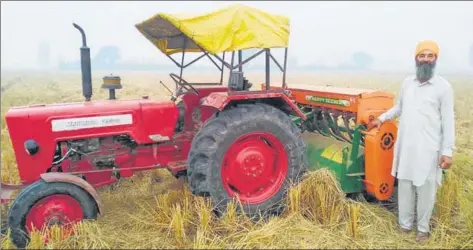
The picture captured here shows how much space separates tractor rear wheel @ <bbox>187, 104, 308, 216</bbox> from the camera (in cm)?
432

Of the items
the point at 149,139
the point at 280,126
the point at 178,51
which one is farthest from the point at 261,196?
the point at 178,51

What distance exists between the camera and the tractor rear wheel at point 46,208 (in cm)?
383

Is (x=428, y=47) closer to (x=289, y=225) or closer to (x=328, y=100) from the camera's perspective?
(x=328, y=100)

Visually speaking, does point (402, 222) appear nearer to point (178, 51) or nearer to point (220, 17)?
point (220, 17)

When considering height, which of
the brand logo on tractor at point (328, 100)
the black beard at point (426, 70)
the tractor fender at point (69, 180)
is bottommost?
the tractor fender at point (69, 180)

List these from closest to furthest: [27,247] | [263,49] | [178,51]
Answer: [27,247] → [263,49] → [178,51]

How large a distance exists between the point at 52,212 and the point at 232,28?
2.53 metres

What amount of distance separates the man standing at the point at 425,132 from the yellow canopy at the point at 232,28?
1444mm

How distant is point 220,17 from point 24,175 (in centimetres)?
263

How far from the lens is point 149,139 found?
15.5 ft

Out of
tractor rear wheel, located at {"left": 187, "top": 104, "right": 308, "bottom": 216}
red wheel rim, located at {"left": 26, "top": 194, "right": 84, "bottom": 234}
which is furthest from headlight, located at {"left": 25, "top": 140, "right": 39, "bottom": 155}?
tractor rear wheel, located at {"left": 187, "top": 104, "right": 308, "bottom": 216}

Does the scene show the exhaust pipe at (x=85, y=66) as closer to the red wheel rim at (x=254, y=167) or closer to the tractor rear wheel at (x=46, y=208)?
the tractor rear wheel at (x=46, y=208)

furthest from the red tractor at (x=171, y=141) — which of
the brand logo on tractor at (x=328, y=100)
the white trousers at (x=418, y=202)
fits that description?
the white trousers at (x=418, y=202)

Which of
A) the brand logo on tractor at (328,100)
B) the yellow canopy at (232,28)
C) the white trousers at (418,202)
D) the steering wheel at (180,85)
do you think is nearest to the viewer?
the white trousers at (418,202)
